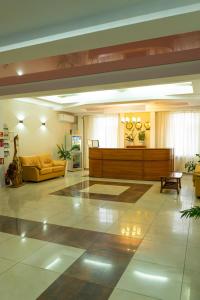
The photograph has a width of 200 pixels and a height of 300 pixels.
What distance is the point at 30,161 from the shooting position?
8.41 m

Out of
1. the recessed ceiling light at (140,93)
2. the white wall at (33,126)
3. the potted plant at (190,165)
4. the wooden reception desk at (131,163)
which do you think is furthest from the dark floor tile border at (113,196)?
the recessed ceiling light at (140,93)

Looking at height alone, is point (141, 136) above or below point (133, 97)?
below

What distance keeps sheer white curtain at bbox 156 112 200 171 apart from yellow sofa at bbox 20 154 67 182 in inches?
175

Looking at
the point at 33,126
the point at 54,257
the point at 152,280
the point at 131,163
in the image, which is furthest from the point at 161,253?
the point at 33,126

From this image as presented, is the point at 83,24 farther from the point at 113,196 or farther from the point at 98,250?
the point at 113,196

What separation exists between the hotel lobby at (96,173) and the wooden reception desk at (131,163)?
0.12ft

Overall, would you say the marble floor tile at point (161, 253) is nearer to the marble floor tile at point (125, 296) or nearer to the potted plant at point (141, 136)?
the marble floor tile at point (125, 296)

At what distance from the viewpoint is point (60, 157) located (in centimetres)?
1052

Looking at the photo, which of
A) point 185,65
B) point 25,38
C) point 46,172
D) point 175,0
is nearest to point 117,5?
point 175,0

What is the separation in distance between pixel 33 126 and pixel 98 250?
6.82m

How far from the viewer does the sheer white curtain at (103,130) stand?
11.0 metres

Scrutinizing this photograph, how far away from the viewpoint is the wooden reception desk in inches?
328

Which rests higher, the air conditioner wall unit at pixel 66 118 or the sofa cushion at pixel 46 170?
the air conditioner wall unit at pixel 66 118

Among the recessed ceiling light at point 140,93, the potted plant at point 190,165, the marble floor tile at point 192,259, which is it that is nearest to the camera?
the marble floor tile at point 192,259
